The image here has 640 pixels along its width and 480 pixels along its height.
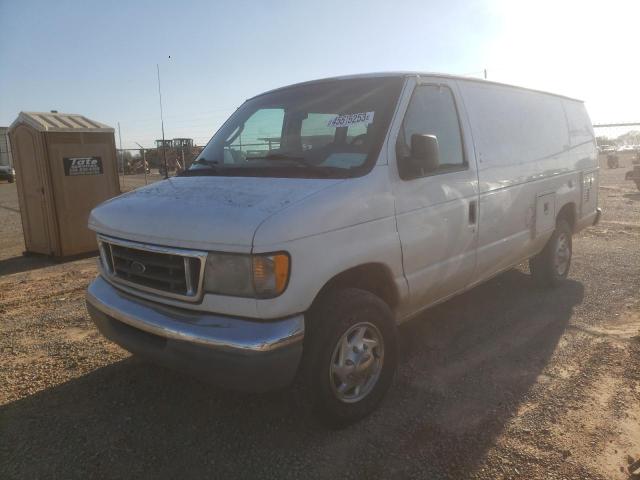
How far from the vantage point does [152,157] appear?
2925cm

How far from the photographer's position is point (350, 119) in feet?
11.0

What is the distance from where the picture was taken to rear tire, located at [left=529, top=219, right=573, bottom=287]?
5406mm

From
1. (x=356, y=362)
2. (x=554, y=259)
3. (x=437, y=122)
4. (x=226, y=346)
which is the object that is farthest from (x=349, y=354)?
(x=554, y=259)

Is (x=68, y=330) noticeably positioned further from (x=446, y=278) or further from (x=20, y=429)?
(x=446, y=278)

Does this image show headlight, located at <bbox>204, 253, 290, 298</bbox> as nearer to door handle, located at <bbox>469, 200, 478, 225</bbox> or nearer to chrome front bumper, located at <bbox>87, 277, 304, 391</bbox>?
chrome front bumper, located at <bbox>87, 277, 304, 391</bbox>

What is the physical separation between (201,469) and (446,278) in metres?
2.09

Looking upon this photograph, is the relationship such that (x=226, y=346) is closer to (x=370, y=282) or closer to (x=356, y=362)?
(x=356, y=362)

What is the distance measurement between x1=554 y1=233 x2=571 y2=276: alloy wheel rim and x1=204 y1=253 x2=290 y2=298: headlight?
4128 millimetres

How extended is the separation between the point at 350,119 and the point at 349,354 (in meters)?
1.56

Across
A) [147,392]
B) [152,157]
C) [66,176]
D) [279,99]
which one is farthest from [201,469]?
[152,157]

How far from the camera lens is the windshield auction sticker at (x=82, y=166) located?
7.77m

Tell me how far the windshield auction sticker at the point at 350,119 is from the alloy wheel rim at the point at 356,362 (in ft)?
4.39

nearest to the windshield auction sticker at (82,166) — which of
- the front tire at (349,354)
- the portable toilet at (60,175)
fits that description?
the portable toilet at (60,175)

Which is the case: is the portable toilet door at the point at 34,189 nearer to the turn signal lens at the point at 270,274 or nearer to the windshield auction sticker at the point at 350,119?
the windshield auction sticker at the point at 350,119
